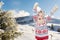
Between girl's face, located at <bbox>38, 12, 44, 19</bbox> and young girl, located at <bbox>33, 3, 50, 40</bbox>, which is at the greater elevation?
girl's face, located at <bbox>38, 12, 44, 19</bbox>

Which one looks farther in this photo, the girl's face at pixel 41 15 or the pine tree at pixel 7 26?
the pine tree at pixel 7 26

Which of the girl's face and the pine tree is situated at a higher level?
the girl's face

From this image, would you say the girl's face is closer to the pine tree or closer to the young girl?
the young girl

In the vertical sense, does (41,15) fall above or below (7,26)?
above

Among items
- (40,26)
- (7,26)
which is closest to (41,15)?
(40,26)

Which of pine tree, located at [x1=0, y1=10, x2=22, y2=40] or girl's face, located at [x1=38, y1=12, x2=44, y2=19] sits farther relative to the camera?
pine tree, located at [x1=0, y1=10, x2=22, y2=40]

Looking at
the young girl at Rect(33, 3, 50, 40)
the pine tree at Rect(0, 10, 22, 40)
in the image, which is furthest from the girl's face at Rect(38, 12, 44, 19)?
the pine tree at Rect(0, 10, 22, 40)

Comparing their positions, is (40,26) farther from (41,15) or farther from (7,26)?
(7,26)

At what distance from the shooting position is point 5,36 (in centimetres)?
203

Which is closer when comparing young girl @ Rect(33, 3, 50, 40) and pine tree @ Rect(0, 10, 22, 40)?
young girl @ Rect(33, 3, 50, 40)

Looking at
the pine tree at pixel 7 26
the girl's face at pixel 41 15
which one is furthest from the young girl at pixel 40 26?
the pine tree at pixel 7 26

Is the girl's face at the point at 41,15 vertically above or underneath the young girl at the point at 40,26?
above

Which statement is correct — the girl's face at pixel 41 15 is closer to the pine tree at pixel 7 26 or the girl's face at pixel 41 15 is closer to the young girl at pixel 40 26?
the young girl at pixel 40 26

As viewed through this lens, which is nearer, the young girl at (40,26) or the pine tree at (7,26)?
the young girl at (40,26)
